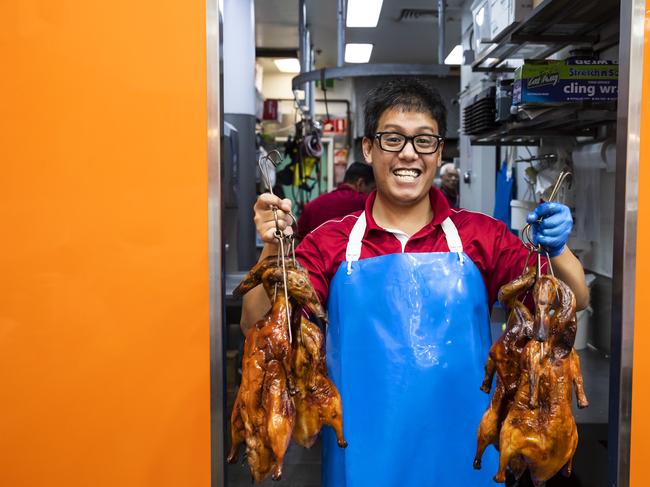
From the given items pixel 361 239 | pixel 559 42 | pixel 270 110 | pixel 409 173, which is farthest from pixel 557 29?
pixel 270 110

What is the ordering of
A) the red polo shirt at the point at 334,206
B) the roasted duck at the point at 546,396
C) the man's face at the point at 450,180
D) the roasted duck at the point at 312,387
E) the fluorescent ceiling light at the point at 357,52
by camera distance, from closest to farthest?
the roasted duck at the point at 546,396, the roasted duck at the point at 312,387, the red polo shirt at the point at 334,206, the fluorescent ceiling light at the point at 357,52, the man's face at the point at 450,180

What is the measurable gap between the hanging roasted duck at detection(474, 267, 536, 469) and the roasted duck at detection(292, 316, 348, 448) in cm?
38

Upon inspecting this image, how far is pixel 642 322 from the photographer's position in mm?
1759

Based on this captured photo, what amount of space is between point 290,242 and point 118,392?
641mm

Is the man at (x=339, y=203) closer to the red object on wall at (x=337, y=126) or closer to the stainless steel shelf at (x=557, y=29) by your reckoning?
the stainless steel shelf at (x=557, y=29)

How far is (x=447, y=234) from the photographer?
2105 mm

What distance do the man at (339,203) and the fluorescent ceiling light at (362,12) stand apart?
1246 mm

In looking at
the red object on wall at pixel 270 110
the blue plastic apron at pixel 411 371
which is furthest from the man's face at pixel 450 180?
the blue plastic apron at pixel 411 371

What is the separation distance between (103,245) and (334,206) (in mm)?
3623

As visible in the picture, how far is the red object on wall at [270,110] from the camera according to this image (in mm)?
11594

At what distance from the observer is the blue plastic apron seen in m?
2.00

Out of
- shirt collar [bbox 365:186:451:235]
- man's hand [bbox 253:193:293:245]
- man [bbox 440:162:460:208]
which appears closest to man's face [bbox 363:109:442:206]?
shirt collar [bbox 365:186:451:235]

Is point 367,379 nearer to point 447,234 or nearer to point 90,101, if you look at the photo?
point 447,234

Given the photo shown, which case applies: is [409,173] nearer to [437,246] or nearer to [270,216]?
[437,246]
